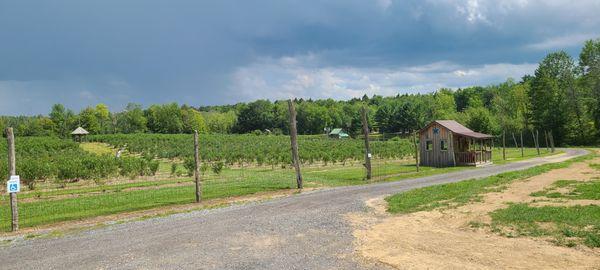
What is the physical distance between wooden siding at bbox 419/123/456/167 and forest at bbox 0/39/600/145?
23898mm

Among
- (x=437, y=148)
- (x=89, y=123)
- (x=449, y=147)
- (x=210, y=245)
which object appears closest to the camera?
(x=210, y=245)

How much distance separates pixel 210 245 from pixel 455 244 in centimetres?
532

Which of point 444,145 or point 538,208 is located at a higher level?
point 444,145

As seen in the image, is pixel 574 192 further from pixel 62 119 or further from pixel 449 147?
pixel 62 119

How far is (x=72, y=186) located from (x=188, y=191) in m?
9.96

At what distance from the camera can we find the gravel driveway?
8.93 metres

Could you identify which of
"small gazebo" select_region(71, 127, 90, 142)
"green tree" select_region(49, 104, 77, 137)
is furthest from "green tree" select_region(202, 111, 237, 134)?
"small gazebo" select_region(71, 127, 90, 142)

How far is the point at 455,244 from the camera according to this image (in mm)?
9523

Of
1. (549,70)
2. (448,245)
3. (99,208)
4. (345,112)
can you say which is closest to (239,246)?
(448,245)

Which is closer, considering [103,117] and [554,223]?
[554,223]

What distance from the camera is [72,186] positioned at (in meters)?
27.8

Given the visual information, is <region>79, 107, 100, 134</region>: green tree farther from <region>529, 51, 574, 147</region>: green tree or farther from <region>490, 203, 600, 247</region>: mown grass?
<region>490, 203, 600, 247</region>: mown grass

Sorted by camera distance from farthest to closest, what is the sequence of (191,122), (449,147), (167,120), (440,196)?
(191,122), (167,120), (449,147), (440,196)

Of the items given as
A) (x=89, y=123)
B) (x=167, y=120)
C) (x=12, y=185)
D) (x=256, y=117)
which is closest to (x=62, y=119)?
(x=89, y=123)
